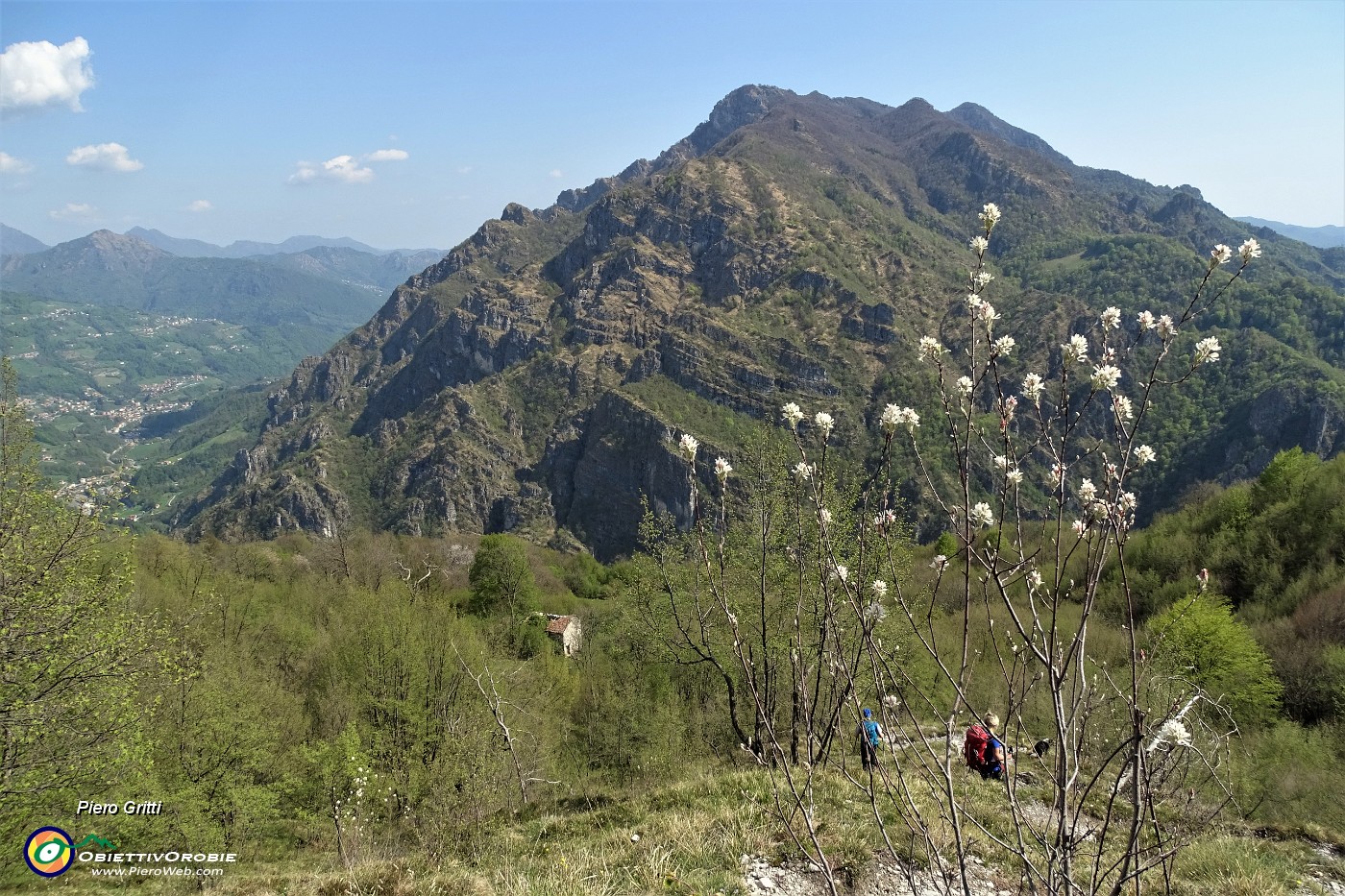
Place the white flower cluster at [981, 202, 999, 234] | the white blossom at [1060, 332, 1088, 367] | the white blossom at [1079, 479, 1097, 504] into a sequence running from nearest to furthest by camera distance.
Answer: the white blossom at [1060, 332, 1088, 367] → the white flower cluster at [981, 202, 999, 234] → the white blossom at [1079, 479, 1097, 504]

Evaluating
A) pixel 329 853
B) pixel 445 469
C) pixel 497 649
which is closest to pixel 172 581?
pixel 497 649

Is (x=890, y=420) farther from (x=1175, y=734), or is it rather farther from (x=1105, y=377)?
(x=1175, y=734)

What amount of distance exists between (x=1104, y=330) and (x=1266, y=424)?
546 feet

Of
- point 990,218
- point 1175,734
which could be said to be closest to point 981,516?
point 1175,734

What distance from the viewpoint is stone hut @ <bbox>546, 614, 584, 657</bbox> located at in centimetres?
4084

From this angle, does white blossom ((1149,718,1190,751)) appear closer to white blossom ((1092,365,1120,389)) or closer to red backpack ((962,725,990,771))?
white blossom ((1092,365,1120,389))

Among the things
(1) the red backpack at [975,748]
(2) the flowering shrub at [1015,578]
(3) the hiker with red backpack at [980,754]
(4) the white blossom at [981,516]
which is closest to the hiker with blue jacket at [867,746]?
(2) the flowering shrub at [1015,578]

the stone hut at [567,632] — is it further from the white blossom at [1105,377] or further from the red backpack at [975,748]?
the white blossom at [1105,377]

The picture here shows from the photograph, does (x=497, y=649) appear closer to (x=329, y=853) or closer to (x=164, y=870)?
(x=329, y=853)

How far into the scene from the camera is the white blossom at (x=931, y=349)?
3527 millimetres

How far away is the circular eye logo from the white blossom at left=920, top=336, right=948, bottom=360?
16.6m

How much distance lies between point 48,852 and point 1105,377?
1761 cm

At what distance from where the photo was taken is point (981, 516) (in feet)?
12.1

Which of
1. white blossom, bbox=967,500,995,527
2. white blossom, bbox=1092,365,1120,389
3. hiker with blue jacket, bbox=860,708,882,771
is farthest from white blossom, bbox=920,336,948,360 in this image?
hiker with blue jacket, bbox=860,708,882,771
